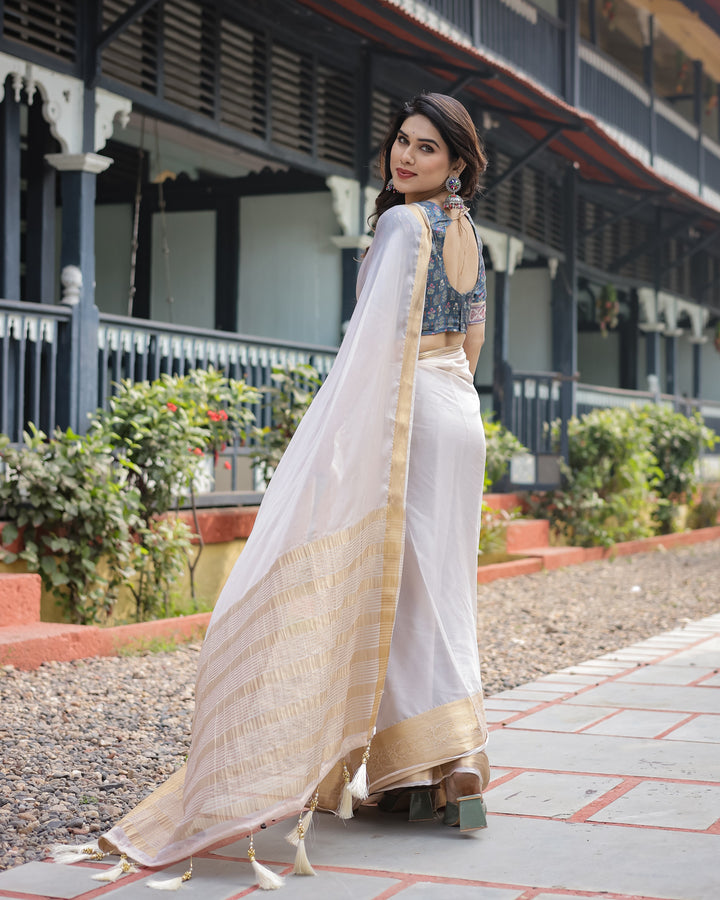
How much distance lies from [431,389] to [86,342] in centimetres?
436

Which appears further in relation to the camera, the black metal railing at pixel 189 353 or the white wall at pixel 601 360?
the white wall at pixel 601 360

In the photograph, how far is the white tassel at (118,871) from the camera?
2.87m

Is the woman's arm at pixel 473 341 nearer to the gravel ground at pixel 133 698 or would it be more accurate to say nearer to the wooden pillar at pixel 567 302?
the gravel ground at pixel 133 698

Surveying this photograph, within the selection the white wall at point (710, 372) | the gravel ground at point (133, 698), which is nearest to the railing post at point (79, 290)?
the gravel ground at point (133, 698)

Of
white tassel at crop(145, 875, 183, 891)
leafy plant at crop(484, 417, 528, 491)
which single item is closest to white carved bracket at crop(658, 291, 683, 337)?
leafy plant at crop(484, 417, 528, 491)

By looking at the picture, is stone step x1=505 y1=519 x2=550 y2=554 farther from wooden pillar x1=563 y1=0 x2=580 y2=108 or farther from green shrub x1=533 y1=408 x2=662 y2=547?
wooden pillar x1=563 y1=0 x2=580 y2=108

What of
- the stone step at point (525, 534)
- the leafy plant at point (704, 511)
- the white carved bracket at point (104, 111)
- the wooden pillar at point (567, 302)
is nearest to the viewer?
the white carved bracket at point (104, 111)

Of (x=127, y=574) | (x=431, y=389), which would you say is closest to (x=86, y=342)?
(x=127, y=574)

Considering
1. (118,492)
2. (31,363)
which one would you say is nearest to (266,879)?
(118,492)

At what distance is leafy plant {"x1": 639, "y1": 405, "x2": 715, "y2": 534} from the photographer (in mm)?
14516

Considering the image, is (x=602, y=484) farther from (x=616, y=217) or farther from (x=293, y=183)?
(x=616, y=217)

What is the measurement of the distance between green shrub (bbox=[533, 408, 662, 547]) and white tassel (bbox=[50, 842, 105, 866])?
31.2 feet

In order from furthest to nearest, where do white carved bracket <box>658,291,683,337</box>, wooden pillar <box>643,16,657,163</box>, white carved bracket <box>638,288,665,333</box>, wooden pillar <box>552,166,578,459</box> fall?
white carved bracket <box>658,291,683,337</box>
white carved bracket <box>638,288,665,333</box>
wooden pillar <box>643,16,657,163</box>
wooden pillar <box>552,166,578,459</box>

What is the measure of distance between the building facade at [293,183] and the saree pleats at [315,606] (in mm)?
1812
